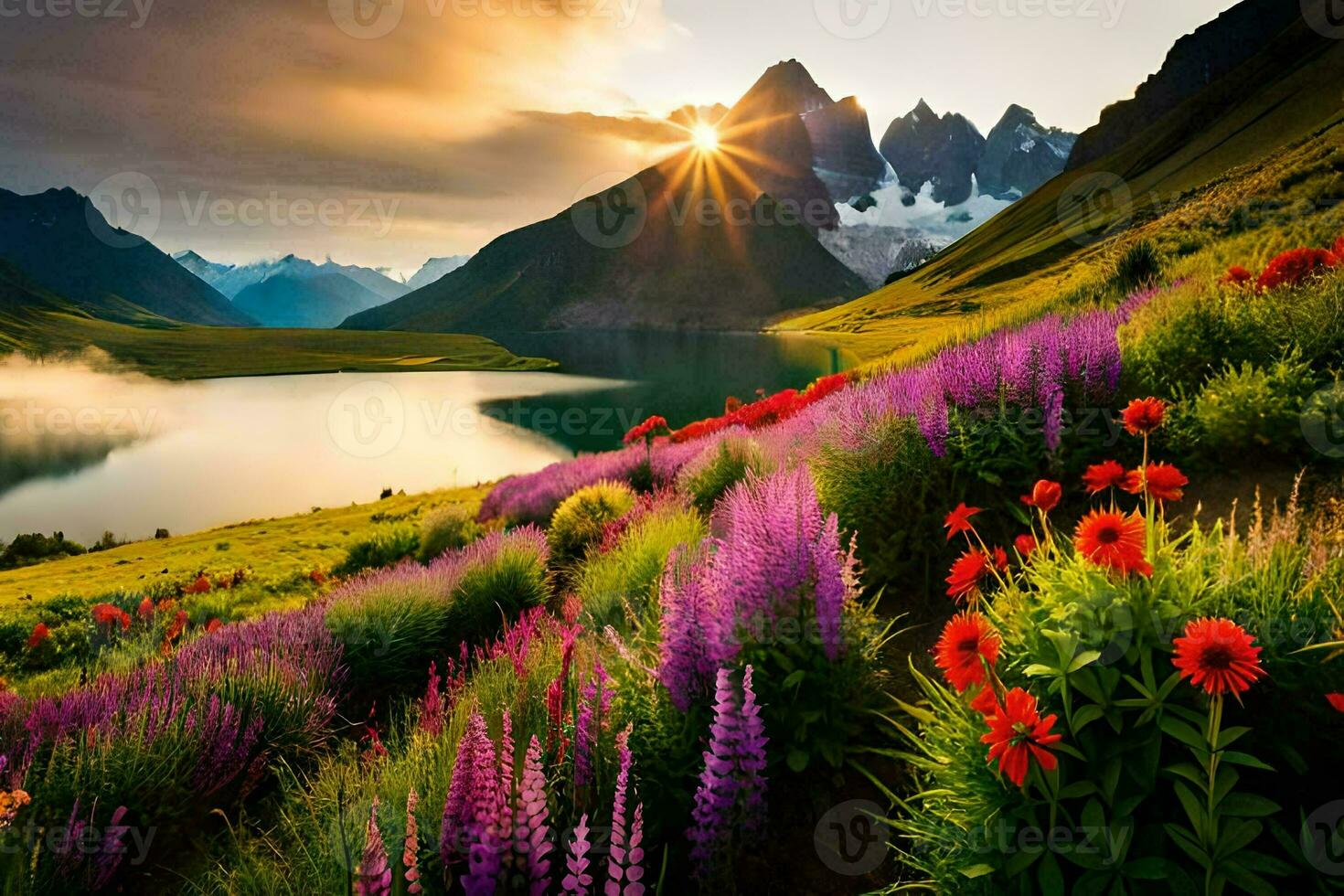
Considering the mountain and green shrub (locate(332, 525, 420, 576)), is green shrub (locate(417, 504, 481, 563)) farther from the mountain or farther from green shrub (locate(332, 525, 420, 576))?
the mountain

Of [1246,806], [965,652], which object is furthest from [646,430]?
[1246,806]

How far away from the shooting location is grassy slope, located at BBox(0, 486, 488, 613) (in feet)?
48.2

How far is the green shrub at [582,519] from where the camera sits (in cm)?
848

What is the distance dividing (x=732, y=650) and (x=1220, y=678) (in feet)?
5.48

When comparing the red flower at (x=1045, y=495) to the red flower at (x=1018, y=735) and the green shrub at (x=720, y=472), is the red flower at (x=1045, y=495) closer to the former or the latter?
the red flower at (x=1018, y=735)

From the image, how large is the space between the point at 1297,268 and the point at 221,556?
72.7ft

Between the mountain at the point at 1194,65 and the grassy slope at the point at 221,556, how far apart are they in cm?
18501

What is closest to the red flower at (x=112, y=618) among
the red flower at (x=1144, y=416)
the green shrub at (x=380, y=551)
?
the green shrub at (x=380, y=551)

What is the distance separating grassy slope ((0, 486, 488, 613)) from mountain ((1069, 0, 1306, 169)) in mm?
185013

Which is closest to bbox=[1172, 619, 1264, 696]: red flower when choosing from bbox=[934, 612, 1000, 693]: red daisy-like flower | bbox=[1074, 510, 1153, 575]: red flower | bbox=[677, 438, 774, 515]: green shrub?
bbox=[1074, 510, 1153, 575]: red flower

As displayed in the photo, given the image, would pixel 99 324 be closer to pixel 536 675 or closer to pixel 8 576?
pixel 8 576

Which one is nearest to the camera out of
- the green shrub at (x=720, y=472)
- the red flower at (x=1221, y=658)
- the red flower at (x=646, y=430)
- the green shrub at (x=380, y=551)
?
the red flower at (x=1221, y=658)

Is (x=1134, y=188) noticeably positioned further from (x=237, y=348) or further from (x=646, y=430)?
(x=237, y=348)

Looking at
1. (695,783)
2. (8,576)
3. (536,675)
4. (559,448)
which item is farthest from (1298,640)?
(559,448)
